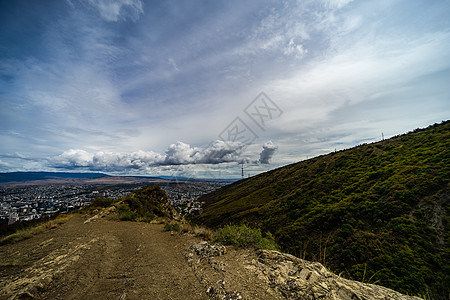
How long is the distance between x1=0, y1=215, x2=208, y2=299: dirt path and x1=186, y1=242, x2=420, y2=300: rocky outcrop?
0.59 m

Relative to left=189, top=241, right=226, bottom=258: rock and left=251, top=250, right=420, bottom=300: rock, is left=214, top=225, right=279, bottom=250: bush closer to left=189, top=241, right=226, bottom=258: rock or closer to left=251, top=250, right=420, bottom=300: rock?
left=189, top=241, right=226, bottom=258: rock

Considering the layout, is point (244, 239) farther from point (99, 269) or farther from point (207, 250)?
point (99, 269)

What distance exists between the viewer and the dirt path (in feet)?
13.9

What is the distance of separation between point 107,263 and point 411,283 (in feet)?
58.9

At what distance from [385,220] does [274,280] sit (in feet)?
65.4

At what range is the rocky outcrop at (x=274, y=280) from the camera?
3.87m

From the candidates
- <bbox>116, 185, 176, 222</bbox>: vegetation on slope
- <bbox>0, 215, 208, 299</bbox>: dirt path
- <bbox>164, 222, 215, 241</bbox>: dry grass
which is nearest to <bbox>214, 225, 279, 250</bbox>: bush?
<bbox>164, 222, 215, 241</bbox>: dry grass

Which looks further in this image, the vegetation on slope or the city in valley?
the city in valley

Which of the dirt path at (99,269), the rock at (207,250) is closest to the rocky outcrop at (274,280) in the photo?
the rock at (207,250)

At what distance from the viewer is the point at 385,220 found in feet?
55.6

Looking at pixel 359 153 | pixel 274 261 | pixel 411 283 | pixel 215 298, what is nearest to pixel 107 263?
pixel 215 298

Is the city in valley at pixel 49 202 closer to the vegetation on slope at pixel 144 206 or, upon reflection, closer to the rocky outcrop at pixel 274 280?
the vegetation on slope at pixel 144 206

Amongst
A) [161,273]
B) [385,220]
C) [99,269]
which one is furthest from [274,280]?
[385,220]

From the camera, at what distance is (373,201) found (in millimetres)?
20344
